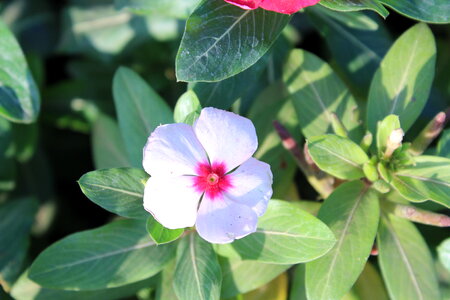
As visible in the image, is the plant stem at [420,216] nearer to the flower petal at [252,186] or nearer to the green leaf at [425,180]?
the green leaf at [425,180]

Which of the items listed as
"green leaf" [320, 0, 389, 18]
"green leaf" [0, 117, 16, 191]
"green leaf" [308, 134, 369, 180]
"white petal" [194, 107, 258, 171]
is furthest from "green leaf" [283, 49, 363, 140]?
"green leaf" [0, 117, 16, 191]

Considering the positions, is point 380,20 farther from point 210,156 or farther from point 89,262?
point 89,262

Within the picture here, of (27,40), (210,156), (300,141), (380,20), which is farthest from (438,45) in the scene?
(27,40)

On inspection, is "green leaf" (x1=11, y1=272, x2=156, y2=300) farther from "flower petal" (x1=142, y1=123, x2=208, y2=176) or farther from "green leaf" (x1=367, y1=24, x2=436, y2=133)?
"green leaf" (x1=367, y1=24, x2=436, y2=133)

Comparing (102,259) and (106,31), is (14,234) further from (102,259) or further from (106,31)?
(106,31)

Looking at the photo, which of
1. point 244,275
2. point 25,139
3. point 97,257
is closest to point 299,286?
point 244,275

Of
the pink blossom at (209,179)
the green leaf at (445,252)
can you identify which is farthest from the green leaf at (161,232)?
the green leaf at (445,252)
